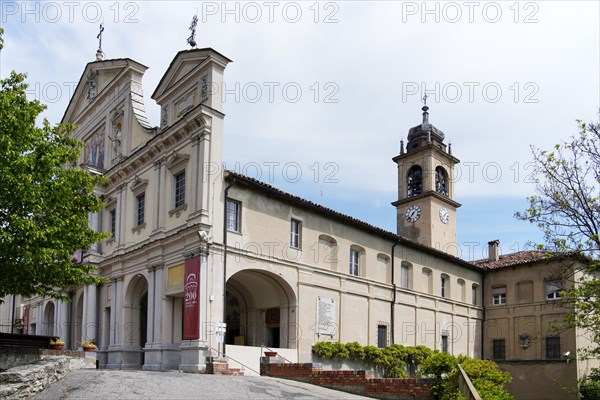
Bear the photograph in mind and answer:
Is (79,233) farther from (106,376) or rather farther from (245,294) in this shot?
(245,294)

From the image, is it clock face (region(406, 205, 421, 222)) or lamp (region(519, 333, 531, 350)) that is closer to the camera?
lamp (region(519, 333, 531, 350))

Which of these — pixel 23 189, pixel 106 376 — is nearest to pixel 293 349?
pixel 106 376

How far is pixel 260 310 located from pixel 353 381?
9108 mm

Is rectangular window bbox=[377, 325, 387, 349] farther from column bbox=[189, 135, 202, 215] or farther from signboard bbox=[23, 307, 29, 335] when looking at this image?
signboard bbox=[23, 307, 29, 335]

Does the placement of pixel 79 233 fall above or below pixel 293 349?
above

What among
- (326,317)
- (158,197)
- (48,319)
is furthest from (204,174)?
(48,319)

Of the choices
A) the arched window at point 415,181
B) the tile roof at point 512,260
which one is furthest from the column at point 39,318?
the tile roof at point 512,260

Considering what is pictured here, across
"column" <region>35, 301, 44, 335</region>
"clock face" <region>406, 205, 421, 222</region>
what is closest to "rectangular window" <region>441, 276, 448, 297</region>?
"clock face" <region>406, 205, 421, 222</region>

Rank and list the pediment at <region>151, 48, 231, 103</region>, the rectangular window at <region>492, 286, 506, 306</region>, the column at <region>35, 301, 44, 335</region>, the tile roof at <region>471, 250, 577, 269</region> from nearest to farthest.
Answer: the pediment at <region>151, 48, 231, 103</region>, the tile roof at <region>471, 250, 577, 269</region>, the column at <region>35, 301, 44, 335</region>, the rectangular window at <region>492, 286, 506, 306</region>

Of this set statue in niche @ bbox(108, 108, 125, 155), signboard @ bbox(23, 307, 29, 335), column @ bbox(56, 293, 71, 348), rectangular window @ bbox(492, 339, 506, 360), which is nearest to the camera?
statue in niche @ bbox(108, 108, 125, 155)

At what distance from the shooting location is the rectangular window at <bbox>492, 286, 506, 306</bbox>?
1560 inches

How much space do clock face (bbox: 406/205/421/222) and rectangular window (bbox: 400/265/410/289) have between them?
10016 mm

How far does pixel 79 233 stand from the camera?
1914 centimetres

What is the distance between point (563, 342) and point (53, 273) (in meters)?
28.5
